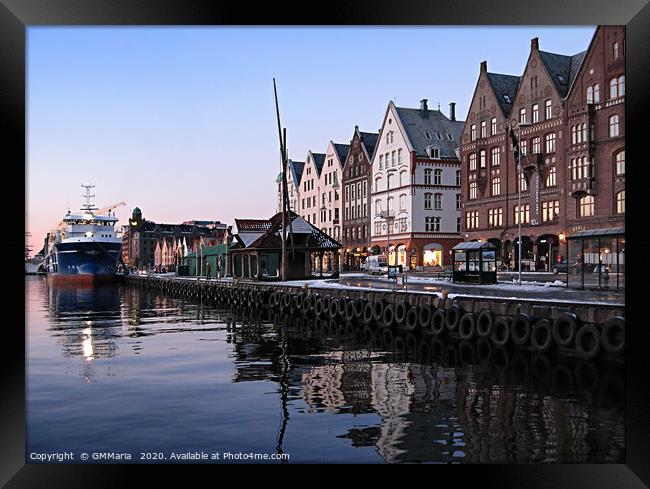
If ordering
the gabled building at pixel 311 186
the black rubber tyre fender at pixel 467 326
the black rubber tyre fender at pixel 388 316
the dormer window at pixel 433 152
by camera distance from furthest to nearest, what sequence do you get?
1. the gabled building at pixel 311 186
2. the dormer window at pixel 433 152
3. the black rubber tyre fender at pixel 388 316
4. the black rubber tyre fender at pixel 467 326

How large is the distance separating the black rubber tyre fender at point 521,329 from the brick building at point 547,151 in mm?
Answer: 30673

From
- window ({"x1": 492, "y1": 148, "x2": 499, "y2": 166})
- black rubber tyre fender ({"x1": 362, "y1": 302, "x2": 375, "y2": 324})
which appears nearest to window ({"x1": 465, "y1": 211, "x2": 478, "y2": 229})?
window ({"x1": 492, "y1": 148, "x2": 499, "y2": 166})

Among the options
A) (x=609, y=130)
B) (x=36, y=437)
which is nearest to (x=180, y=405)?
(x=36, y=437)

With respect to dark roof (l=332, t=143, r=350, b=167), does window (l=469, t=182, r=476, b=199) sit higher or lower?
lower

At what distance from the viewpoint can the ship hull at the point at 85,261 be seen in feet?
355

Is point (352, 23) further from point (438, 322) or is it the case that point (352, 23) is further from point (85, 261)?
point (85, 261)

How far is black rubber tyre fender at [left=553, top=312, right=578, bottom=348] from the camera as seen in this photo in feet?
76.4

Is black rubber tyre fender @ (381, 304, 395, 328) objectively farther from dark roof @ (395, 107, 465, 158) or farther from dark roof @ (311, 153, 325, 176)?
dark roof @ (311, 153, 325, 176)

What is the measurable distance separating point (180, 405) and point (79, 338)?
1970 cm

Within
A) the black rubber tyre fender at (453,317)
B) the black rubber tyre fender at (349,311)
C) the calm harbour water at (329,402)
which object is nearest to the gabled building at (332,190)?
the black rubber tyre fender at (349,311)

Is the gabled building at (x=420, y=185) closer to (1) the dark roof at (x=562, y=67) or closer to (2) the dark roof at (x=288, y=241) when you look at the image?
(2) the dark roof at (x=288, y=241)

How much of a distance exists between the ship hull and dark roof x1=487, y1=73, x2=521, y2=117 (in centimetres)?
6775
